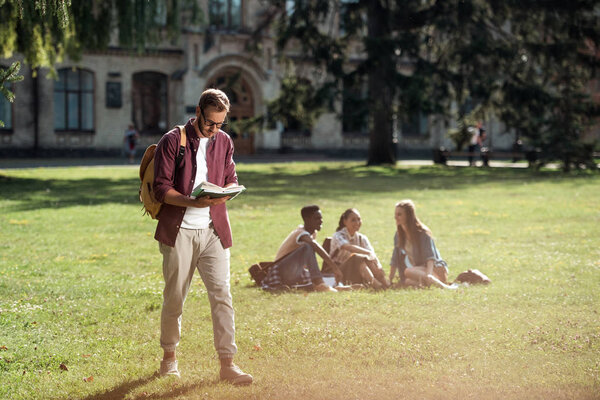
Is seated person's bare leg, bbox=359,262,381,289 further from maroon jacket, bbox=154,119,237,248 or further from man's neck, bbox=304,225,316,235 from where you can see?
maroon jacket, bbox=154,119,237,248

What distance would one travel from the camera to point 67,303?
27.1ft

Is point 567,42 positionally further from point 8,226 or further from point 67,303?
point 67,303

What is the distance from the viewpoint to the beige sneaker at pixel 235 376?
5.57 metres

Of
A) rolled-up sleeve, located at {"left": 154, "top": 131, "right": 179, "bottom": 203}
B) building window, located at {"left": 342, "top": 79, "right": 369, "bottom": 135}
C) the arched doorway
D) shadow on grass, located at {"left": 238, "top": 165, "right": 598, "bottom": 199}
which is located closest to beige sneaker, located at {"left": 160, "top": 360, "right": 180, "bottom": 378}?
rolled-up sleeve, located at {"left": 154, "top": 131, "right": 179, "bottom": 203}

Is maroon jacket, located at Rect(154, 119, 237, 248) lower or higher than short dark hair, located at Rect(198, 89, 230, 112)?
lower

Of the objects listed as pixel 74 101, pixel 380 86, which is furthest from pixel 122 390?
pixel 74 101

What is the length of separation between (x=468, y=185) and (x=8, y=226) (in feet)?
48.9

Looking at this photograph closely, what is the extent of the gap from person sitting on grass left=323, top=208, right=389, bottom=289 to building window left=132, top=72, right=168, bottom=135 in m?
34.1

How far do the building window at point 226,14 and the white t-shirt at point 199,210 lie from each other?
37.5 m

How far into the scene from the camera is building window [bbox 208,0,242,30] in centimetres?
4206

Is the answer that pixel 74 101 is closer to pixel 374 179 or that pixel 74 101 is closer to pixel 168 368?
pixel 374 179

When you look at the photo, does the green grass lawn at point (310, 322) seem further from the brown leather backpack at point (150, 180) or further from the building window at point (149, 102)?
the building window at point (149, 102)

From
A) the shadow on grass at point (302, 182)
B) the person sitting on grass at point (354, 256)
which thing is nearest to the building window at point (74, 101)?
the shadow on grass at point (302, 182)

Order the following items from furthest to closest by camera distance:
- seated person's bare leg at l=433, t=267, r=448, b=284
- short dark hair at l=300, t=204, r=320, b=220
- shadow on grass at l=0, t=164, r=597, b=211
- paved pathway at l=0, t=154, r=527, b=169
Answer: paved pathway at l=0, t=154, r=527, b=169
shadow on grass at l=0, t=164, r=597, b=211
seated person's bare leg at l=433, t=267, r=448, b=284
short dark hair at l=300, t=204, r=320, b=220
